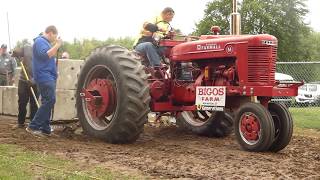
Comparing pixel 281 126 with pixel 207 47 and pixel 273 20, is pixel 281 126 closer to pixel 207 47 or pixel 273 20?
pixel 207 47

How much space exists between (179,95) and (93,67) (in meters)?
1.43

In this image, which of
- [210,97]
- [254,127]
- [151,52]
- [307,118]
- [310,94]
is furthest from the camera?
[310,94]

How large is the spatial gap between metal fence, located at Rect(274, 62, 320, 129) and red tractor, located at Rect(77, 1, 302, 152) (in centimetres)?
675

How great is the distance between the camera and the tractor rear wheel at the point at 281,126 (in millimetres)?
7871

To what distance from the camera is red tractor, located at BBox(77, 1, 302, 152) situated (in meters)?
7.90

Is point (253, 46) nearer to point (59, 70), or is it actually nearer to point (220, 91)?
point (220, 91)

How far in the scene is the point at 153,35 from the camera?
955 cm

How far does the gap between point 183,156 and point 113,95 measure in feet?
6.86

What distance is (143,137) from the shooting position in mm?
9625

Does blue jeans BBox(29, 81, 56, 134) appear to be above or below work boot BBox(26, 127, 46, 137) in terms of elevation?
above

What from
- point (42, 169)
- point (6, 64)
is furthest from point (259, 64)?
point (6, 64)

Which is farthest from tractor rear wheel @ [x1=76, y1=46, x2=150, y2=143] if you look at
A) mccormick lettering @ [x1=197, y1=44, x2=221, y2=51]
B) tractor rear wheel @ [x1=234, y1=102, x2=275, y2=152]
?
tractor rear wheel @ [x1=234, y1=102, x2=275, y2=152]

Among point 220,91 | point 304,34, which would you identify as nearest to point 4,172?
point 220,91

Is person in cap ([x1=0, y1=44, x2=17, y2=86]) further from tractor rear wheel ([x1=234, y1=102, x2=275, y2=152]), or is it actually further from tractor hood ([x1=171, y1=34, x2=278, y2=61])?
tractor rear wheel ([x1=234, y1=102, x2=275, y2=152])
